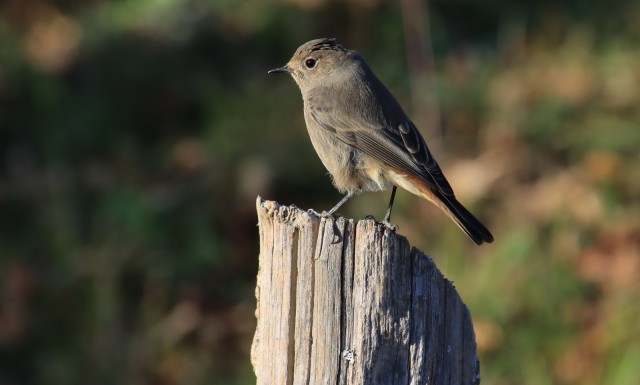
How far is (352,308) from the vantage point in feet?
10.1

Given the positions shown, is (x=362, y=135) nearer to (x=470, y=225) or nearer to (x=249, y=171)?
(x=470, y=225)

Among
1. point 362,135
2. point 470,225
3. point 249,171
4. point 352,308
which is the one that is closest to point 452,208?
point 470,225

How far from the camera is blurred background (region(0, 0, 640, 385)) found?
258 inches

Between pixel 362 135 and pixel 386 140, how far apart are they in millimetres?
126

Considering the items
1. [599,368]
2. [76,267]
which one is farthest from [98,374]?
[599,368]

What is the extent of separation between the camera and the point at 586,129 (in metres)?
7.86

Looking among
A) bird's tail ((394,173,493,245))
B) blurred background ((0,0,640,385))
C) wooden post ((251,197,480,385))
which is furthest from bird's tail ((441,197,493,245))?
blurred background ((0,0,640,385))

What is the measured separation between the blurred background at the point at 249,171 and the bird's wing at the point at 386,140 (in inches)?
73.6

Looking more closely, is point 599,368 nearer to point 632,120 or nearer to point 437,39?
point 632,120

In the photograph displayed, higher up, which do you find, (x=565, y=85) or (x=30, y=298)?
(x=565, y=85)

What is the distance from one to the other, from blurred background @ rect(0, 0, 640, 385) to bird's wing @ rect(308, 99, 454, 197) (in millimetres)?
1869

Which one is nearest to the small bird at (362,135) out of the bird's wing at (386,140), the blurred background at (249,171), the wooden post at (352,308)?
the bird's wing at (386,140)

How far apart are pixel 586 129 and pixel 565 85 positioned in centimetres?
53

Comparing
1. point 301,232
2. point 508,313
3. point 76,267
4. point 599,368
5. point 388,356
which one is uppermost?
point 76,267
